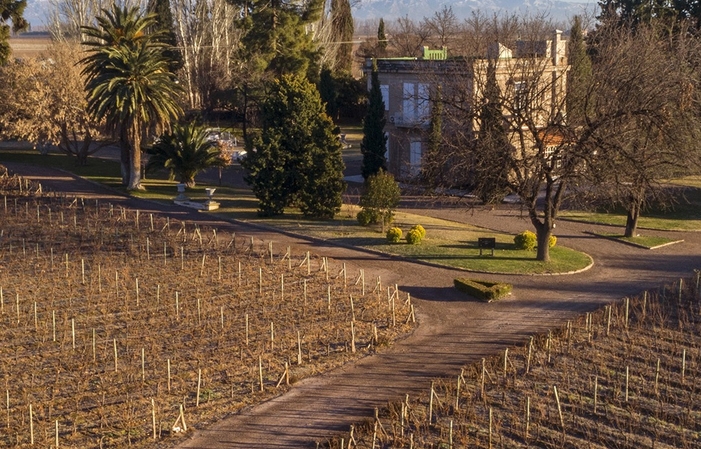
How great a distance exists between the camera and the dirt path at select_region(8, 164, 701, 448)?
18.5 metres

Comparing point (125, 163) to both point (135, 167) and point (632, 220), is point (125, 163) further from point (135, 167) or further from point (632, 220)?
point (632, 220)

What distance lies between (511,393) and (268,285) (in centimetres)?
1112

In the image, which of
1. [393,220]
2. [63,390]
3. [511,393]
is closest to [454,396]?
[511,393]

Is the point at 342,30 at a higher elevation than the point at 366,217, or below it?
higher

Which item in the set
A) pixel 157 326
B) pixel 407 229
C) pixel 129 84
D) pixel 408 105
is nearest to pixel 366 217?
pixel 407 229

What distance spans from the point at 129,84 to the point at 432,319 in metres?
24.9

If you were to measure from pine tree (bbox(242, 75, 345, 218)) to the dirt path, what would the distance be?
9.31 ft

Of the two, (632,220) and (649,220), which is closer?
(632,220)

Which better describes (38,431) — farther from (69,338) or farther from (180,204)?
(180,204)

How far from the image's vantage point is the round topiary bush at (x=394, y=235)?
3578 centimetres

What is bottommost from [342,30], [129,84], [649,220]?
[649,220]

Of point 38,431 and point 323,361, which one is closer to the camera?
point 38,431

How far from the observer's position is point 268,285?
94.8 ft

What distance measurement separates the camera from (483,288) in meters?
28.4
